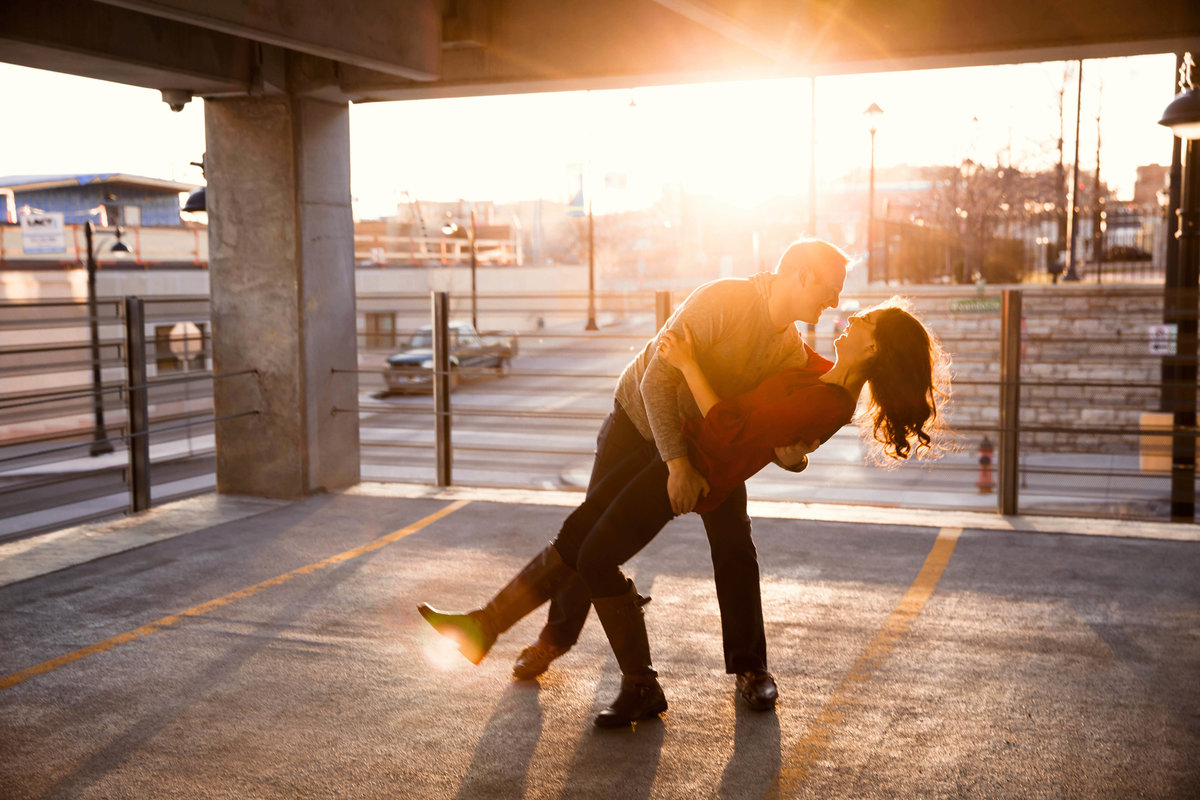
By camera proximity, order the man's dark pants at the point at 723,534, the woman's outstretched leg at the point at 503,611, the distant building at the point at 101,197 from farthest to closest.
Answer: the distant building at the point at 101,197, the woman's outstretched leg at the point at 503,611, the man's dark pants at the point at 723,534

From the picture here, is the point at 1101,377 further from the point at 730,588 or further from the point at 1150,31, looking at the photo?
the point at 730,588

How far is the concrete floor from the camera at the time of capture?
12.1 feet

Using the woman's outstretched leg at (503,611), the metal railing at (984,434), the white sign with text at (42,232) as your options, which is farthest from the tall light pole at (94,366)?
the white sign with text at (42,232)

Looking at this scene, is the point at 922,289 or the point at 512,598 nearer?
the point at 512,598

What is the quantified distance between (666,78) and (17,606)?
5790mm

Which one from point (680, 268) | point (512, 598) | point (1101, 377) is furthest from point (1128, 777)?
point (680, 268)

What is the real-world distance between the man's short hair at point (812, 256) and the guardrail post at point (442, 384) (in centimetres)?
551

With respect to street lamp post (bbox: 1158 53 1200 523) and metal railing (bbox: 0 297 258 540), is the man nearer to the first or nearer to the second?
metal railing (bbox: 0 297 258 540)

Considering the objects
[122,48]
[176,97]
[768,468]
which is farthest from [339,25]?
[768,468]

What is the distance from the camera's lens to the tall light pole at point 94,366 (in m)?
8.20

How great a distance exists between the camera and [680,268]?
10406cm

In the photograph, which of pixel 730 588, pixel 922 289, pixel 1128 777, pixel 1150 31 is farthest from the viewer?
pixel 922 289

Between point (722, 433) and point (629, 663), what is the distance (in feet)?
3.42

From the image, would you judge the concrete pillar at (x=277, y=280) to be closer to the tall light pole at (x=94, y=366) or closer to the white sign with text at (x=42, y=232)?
the tall light pole at (x=94, y=366)
